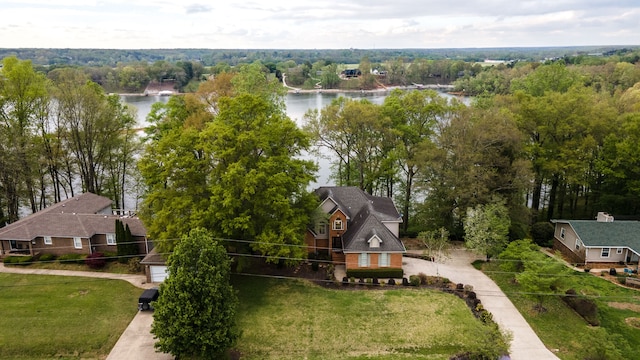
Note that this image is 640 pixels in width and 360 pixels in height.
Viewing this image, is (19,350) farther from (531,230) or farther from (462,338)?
(531,230)

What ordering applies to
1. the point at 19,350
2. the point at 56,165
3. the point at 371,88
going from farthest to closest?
the point at 371,88, the point at 56,165, the point at 19,350

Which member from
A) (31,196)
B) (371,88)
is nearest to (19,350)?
(31,196)

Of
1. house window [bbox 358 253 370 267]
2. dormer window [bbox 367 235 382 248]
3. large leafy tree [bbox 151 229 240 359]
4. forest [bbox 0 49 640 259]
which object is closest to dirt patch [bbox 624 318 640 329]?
forest [bbox 0 49 640 259]

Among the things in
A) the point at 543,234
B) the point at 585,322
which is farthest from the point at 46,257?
the point at 543,234

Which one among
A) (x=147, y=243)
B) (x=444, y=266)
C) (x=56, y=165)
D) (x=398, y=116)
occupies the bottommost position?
(x=444, y=266)

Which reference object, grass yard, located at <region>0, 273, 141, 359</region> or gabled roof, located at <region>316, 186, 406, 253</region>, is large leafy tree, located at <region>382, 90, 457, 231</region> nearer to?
gabled roof, located at <region>316, 186, 406, 253</region>

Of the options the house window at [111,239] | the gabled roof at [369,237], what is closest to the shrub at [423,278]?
the gabled roof at [369,237]

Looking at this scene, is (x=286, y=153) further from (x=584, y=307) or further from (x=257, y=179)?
(x=584, y=307)
